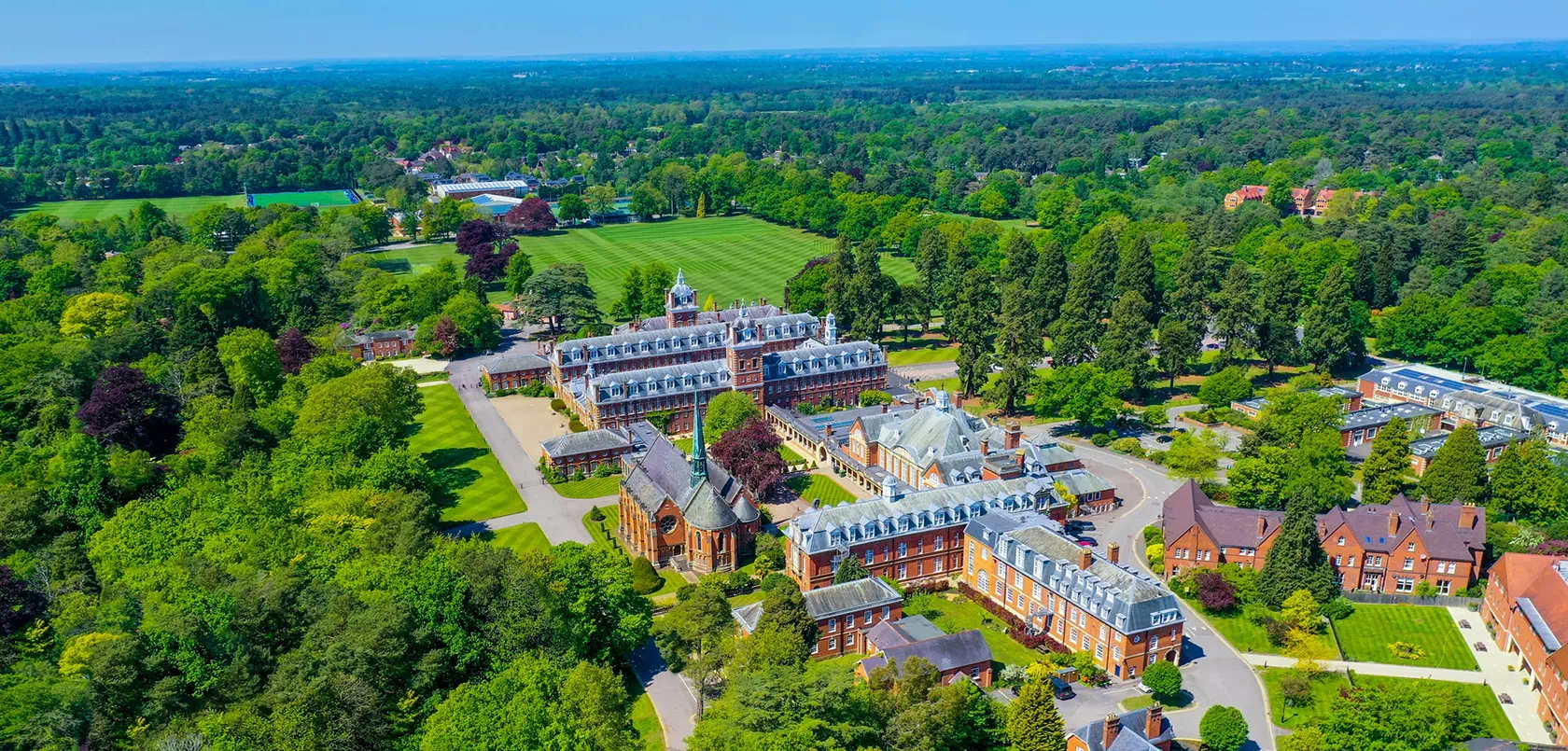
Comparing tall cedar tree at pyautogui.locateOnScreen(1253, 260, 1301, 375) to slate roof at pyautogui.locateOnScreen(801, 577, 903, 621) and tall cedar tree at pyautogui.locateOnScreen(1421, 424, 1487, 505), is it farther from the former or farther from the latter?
slate roof at pyautogui.locateOnScreen(801, 577, 903, 621)

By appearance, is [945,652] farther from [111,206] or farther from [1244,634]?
[111,206]

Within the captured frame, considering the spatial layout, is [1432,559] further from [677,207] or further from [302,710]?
[677,207]

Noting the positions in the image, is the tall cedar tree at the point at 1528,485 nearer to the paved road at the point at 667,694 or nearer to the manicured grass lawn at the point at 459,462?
the paved road at the point at 667,694

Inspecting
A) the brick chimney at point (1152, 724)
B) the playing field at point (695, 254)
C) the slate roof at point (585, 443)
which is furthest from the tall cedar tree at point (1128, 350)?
the brick chimney at point (1152, 724)

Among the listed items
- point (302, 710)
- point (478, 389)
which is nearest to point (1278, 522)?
point (302, 710)

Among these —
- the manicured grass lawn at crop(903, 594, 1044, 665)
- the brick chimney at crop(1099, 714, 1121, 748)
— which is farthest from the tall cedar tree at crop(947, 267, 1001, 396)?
the brick chimney at crop(1099, 714, 1121, 748)

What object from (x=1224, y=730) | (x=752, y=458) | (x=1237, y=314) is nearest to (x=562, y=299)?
(x=752, y=458)
